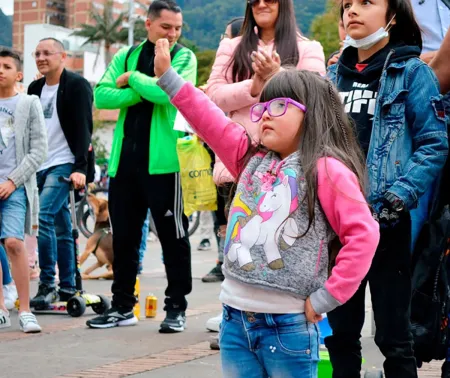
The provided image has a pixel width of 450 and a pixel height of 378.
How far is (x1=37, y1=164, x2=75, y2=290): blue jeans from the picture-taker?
7.82 meters

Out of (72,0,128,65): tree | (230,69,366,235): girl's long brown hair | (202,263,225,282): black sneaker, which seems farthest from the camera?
(72,0,128,65): tree

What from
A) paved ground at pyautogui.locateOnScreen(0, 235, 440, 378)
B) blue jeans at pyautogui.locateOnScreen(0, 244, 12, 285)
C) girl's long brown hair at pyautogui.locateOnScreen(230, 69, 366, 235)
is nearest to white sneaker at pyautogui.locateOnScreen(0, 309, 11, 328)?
paved ground at pyautogui.locateOnScreen(0, 235, 440, 378)

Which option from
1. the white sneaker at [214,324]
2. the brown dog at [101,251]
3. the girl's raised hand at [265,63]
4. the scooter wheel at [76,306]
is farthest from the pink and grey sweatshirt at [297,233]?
the brown dog at [101,251]

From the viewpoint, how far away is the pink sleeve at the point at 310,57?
5.54 m

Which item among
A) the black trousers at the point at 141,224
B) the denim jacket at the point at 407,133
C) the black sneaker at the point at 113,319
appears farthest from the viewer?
the black sneaker at the point at 113,319

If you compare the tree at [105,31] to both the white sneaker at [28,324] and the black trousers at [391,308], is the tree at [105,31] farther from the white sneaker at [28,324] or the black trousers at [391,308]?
the black trousers at [391,308]

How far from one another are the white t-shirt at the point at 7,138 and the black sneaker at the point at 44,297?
1.27m

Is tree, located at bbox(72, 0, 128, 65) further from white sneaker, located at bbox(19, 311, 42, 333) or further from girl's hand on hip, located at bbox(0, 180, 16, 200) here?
white sneaker, located at bbox(19, 311, 42, 333)

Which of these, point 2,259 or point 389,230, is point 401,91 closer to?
point 389,230

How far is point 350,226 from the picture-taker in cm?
326

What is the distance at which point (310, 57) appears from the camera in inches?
220

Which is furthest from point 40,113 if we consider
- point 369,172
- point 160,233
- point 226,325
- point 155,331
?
point 226,325

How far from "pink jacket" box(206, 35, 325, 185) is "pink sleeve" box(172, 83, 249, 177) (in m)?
1.69

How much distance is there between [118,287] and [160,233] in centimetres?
52
